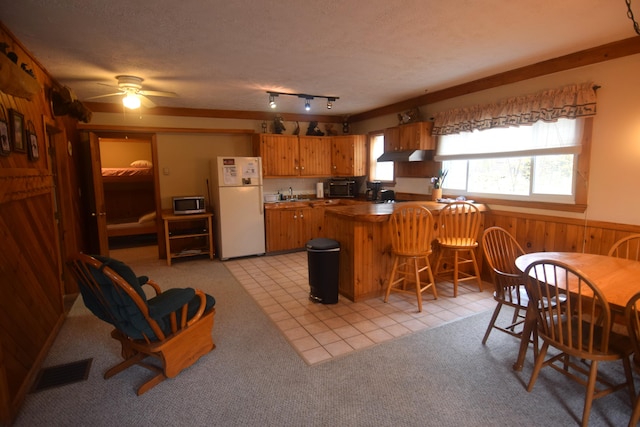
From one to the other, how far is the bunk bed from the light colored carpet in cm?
412

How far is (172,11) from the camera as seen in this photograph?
7.44 ft

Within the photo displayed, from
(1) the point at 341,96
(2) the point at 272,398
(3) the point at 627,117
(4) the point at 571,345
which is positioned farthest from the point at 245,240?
(3) the point at 627,117

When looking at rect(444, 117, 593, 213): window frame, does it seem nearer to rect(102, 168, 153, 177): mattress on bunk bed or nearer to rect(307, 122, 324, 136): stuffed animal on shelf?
rect(307, 122, 324, 136): stuffed animal on shelf

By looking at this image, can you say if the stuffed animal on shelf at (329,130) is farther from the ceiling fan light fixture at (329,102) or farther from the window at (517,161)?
the window at (517,161)

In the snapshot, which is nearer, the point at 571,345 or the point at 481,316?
the point at 571,345

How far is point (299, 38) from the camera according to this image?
9.05 feet

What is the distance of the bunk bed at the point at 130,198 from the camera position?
668 cm

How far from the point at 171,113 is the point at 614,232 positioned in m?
5.94

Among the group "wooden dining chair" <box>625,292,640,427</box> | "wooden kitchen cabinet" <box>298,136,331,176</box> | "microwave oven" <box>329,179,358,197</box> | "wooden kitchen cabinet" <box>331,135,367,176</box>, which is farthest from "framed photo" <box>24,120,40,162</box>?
"microwave oven" <box>329,179,358,197</box>

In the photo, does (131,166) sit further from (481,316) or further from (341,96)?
(481,316)

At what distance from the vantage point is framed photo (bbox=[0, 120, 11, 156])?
2.18m

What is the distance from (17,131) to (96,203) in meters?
2.31

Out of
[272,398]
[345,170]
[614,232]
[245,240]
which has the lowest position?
[272,398]

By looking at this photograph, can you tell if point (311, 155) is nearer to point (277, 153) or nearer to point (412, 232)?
point (277, 153)
